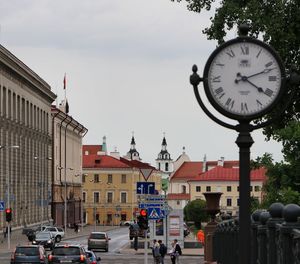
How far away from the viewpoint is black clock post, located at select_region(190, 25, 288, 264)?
26.5 feet

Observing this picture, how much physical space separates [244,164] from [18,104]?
9575 centimetres

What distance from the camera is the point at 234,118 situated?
8047 mm

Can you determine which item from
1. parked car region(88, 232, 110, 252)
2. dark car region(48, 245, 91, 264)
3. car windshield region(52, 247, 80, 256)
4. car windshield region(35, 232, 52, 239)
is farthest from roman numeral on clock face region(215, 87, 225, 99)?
car windshield region(35, 232, 52, 239)

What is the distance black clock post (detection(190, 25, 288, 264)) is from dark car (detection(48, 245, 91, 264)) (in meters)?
31.4

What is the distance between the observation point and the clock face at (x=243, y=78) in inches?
317

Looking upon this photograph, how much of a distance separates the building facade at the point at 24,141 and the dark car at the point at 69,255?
44.0m

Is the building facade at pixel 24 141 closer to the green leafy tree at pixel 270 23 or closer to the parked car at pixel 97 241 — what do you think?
the parked car at pixel 97 241

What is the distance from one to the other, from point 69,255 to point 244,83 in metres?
31.9

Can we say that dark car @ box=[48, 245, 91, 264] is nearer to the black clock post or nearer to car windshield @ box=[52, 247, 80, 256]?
car windshield @ box=[52, 247, 80, 256]

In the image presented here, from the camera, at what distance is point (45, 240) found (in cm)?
7219

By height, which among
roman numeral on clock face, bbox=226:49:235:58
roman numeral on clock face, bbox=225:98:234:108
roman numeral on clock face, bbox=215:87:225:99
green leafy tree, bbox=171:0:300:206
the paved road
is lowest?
the paved road

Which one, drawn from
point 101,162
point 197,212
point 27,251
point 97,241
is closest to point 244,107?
point 27,251

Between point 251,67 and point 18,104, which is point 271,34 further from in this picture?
point 18,104

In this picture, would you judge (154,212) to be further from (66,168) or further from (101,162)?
(101,162)
